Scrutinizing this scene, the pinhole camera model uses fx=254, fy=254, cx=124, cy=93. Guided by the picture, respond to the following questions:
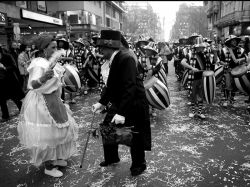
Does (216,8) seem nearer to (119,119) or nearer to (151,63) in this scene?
(151,63)

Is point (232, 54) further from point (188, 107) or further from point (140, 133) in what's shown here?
point (140, 133)

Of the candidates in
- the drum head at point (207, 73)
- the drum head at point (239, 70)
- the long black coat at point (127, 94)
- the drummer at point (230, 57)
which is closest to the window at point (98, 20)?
the drummer at point (230, 57)

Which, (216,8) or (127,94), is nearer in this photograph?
(127,94)

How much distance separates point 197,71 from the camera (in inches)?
249

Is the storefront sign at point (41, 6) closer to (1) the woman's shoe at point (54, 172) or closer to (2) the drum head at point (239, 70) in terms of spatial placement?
(2) the drum head at point (239, 70)

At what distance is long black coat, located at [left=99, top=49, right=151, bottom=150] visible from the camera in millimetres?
3250

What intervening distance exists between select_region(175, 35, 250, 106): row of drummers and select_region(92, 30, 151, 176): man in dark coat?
3273 mm

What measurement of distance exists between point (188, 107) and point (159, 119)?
1546 mm

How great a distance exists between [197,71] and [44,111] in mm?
4115

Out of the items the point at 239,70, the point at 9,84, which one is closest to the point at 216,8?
the point at 239,70

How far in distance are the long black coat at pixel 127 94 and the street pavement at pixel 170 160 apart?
26.0 inches

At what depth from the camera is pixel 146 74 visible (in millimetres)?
6766

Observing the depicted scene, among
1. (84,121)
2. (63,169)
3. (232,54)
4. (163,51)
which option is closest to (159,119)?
(84,121)

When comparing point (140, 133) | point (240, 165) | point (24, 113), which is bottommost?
point (240, 165)
